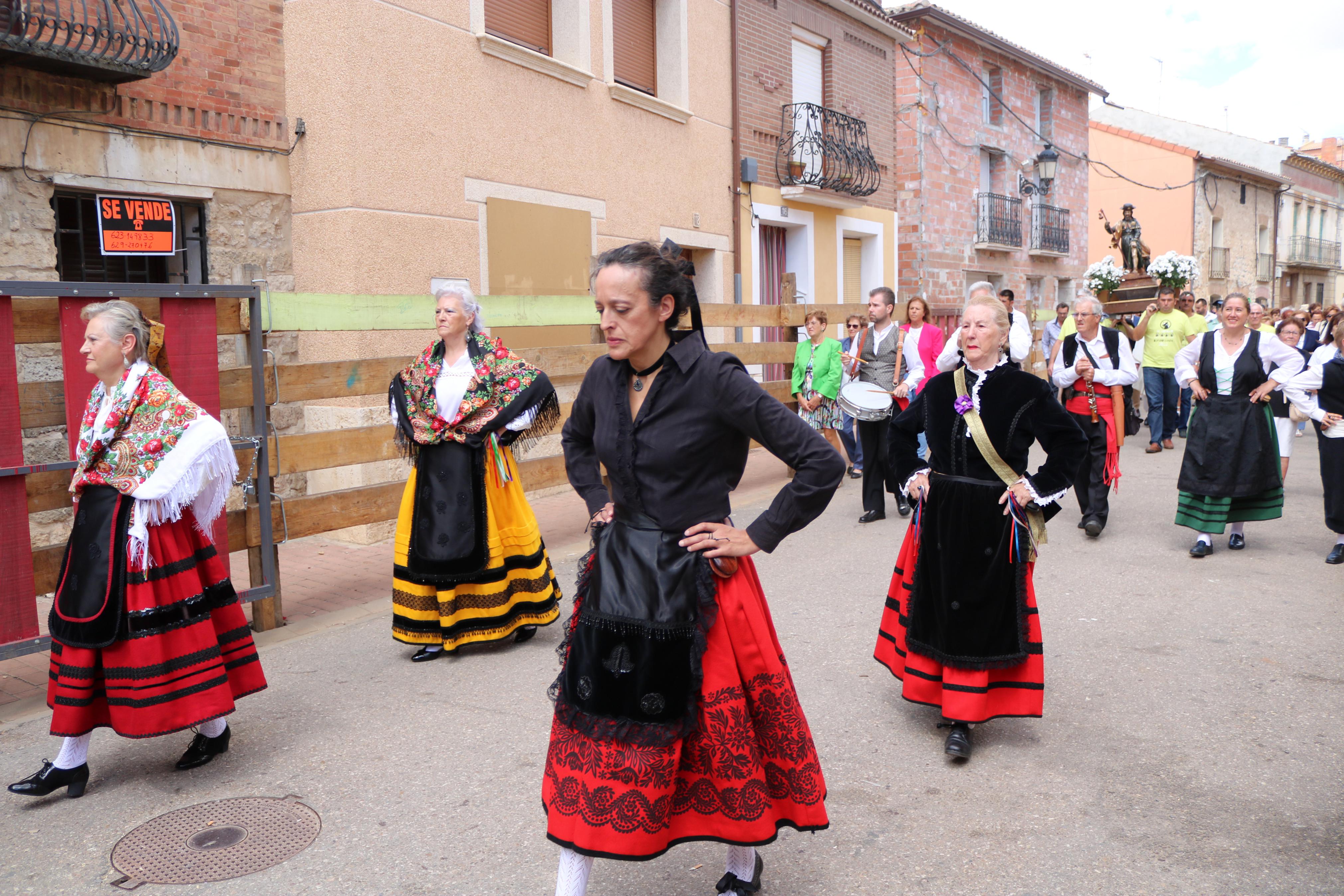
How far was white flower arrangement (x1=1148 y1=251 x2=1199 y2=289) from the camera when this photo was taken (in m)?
13.8

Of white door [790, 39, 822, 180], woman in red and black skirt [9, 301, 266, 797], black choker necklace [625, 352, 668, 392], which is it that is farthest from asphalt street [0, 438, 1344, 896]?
white door [790, 39, 822, 180]

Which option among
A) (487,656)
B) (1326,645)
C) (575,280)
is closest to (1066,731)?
(1326,645)

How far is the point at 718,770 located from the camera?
2580mm

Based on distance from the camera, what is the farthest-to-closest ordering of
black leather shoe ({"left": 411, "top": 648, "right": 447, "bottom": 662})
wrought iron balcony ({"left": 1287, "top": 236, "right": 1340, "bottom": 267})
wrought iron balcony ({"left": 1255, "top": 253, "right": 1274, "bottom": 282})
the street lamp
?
1. wrought iron balcony ({"left": 1287, "top": 236, "right": 1340, "bottom": 267})
2. wrought iron balcony ({"left": 1255, "top": 253, "right": 1274, "bottom": 282})
3. the street lamp
4. black leather shoe ({"left": 411, "top": 648, "right": 447, "bottom": 662})

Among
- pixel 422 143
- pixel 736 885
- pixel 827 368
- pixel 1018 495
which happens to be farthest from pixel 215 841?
pixel 827 368

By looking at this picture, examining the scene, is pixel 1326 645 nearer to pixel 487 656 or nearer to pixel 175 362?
pixel 487 656

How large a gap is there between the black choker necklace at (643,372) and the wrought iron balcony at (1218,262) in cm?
3605

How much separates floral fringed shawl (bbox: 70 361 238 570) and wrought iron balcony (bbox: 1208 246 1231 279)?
3603cm

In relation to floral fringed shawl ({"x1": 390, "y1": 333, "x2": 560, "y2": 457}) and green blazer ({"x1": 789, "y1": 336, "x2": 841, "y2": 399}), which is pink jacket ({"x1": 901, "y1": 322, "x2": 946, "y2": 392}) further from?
floral fringed shawl ({"x1": 390, "y1": 333, "x2": 560, "y2": 457})

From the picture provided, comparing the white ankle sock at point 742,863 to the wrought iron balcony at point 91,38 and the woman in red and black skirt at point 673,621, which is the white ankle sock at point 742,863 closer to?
the woman in red and black skirt at point 673,621

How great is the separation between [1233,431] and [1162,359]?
688cm

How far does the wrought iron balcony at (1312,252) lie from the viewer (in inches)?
1592

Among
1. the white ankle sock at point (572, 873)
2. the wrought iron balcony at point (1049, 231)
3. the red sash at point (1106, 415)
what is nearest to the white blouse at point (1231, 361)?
the red sash at point (1106, 415)

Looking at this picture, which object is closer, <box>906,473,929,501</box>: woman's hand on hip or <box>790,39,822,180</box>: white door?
<box>906,473,929,501</box>: woman's hand on hip
